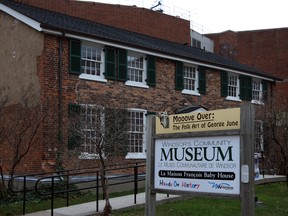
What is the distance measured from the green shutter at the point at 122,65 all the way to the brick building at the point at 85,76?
4 centimetres

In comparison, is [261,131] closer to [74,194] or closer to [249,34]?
[74,194]

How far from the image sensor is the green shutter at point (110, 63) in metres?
17.7

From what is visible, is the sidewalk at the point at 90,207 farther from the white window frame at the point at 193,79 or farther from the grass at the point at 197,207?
the white window frame at the point at 193,79

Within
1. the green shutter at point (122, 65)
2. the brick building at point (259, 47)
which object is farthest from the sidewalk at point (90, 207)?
the brick building at point (259, 47)

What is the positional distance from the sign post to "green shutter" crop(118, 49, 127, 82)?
34.6ft

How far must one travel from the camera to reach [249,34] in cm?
4734

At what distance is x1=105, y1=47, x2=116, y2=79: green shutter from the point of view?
58.2ft

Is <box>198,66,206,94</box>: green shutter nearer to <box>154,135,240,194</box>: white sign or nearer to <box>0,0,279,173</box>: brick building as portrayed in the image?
<box>0,0,279,173</box>: brick building

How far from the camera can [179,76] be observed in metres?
20.8

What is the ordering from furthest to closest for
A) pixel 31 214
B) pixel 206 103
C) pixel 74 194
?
pixel 206 103, pixel 74 194, pixel 31 214

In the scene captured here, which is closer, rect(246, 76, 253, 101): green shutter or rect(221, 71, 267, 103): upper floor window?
rect(221, 71, 267, 103): upper floor window

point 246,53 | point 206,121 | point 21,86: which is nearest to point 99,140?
point 206,121

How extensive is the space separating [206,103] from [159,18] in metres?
15.2

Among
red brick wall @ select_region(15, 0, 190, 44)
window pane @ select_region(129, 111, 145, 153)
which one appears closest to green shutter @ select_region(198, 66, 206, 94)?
window pane @ select_region(129, 111, 145, 153)
